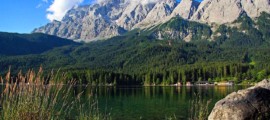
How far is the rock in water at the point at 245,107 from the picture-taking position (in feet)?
42.4

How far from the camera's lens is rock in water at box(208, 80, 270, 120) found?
12933 mm

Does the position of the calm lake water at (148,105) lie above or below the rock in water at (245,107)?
below

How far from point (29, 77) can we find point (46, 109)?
1179 mm

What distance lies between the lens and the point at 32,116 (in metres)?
9.62

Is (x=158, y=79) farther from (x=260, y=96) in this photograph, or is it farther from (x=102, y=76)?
(x=260, y=96)

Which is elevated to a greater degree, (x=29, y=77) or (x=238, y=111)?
(x=29, y=77)

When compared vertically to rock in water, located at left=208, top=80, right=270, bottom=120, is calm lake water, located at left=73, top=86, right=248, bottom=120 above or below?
below

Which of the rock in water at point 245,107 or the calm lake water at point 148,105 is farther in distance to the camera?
the calm lake water at point 148,105

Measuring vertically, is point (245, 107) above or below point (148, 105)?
above

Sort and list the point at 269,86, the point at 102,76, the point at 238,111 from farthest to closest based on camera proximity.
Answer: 1. the point at 102,76
2. the point at 269,86
3. the point at 238,111

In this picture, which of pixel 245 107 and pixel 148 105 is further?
pixel 148 105

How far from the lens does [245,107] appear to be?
13070 mm

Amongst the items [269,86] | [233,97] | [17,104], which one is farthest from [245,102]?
[17,104]

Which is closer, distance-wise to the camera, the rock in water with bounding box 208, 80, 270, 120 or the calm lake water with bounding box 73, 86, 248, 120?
the rock in water with bounding box 208, 80, 270, 120
